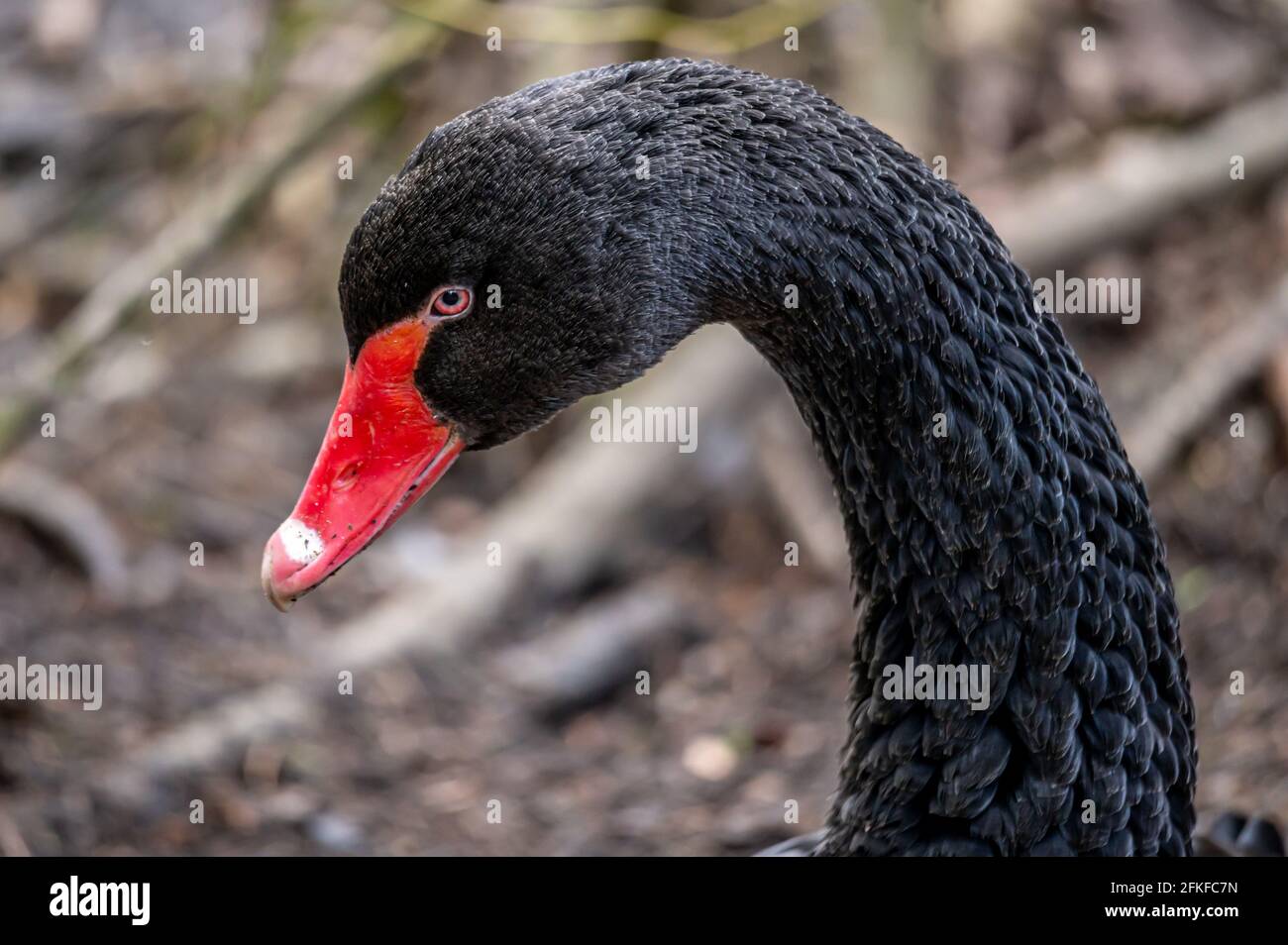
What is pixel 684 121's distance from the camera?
9.55 ft

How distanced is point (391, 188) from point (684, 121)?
0.61 m
